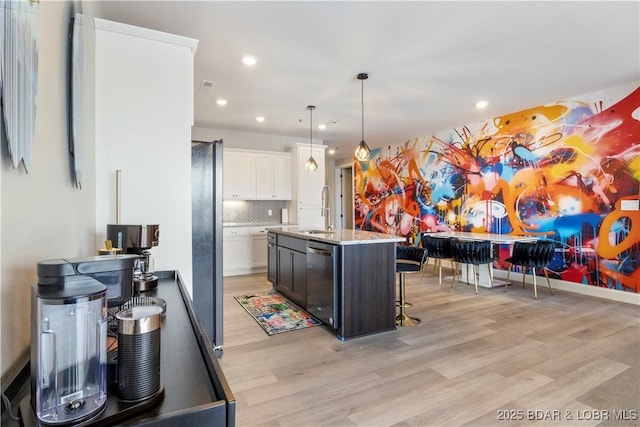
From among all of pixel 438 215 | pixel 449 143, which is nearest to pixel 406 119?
pixel 449 143

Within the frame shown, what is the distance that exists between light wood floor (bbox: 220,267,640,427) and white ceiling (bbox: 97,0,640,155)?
278cm

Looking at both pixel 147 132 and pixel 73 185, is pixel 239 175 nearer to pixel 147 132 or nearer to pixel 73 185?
pixel 147 132

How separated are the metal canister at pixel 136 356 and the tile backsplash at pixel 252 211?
5.99m

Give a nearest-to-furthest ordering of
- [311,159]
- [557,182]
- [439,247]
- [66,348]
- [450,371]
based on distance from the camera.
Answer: [66,348] < [450,371] < [557,182] < [439,247] < [311,159]

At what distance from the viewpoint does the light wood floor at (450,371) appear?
6.33 feet

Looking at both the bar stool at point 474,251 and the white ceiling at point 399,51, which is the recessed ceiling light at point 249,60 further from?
the bar stool at point 474,251

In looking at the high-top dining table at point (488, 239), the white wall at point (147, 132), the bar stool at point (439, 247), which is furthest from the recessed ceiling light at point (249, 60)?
the high-top dining table at point (488, 239)

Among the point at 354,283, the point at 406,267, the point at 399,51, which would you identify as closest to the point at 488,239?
the point at 406,267

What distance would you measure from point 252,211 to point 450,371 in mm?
5085

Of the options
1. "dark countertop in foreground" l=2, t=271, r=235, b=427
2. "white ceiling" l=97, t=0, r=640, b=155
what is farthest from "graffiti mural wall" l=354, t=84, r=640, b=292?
"dark countertop in foreground" l=2, t=271, r=235, b=427

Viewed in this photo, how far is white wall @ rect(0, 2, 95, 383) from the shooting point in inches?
28.2

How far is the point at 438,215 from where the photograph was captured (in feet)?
22.0

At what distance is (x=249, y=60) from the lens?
343cm

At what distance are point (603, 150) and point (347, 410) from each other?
473cm
